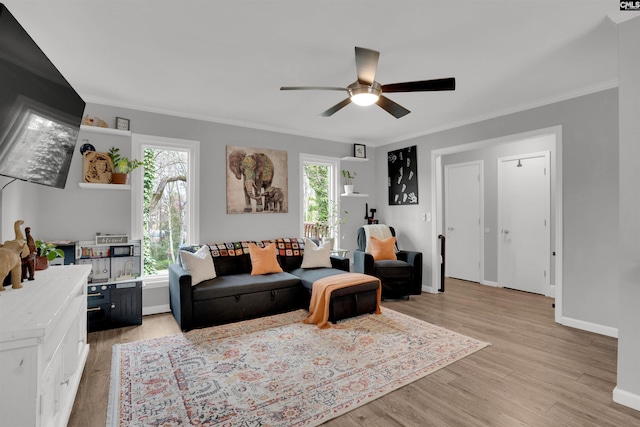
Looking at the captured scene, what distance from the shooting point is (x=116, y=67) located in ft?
9.27

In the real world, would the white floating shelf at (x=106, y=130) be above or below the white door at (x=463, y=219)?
above

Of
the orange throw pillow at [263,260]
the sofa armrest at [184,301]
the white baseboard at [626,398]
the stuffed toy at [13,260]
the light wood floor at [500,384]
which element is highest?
the stuffed toy at [13,260]

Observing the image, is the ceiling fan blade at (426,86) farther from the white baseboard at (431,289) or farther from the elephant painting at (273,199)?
the white baseboard at (431,289)

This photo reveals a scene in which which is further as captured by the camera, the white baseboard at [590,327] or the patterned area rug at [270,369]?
the white baseboard at [590,327]

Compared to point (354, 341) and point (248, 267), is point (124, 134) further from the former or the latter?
point (354, 341)

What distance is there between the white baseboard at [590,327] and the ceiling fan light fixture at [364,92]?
10.7 feet

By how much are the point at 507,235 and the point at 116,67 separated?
228 inches

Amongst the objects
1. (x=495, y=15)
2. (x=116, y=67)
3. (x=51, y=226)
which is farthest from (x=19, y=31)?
(x=495, y=15)

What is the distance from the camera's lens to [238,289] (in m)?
3.54

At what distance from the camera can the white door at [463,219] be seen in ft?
18.5

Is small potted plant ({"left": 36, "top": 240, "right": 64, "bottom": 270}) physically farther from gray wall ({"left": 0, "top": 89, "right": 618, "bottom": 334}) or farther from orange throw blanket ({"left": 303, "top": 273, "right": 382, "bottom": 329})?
orange throw blanket ({"left": 303, "top": 273, "right": 382, "bottom": 329})

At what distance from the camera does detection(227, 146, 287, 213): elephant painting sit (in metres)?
4.41

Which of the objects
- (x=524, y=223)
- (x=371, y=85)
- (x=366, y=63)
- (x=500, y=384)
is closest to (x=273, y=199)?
(x=371, y=85)

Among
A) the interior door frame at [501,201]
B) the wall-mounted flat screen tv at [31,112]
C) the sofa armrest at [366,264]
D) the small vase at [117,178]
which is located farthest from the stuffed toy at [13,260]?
the interior door frame at [501,201]
